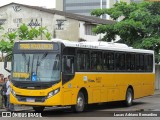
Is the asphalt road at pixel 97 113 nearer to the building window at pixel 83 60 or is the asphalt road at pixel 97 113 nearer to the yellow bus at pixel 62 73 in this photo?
the yellow bus at pixel 62 73

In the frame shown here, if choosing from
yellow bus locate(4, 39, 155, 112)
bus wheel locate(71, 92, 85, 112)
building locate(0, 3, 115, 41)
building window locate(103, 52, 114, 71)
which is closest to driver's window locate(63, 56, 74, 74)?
yellow bus locate(4, 39, 155, 112)

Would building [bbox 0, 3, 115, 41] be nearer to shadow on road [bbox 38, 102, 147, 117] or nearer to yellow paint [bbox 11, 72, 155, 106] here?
yellow paint [bbox 11, 72, 155, 106]

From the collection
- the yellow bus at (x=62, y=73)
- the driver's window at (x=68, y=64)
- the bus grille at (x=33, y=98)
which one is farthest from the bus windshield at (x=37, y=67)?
the bus grille at (x=33, y=98)

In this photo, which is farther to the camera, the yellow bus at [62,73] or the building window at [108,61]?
the building window at [108,61]

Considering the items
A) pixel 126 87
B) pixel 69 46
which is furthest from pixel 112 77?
pixel 69 46

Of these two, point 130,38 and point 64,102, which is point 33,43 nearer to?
point 64,102

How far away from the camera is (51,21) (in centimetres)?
5175

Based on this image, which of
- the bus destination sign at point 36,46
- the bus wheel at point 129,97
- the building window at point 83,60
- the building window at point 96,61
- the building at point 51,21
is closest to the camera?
the bus destination sign at point 36,46

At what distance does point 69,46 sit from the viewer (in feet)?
60.5

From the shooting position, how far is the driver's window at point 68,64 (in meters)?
18.0

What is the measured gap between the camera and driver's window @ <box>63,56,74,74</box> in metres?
18.0

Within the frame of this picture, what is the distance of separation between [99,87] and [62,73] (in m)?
3.53

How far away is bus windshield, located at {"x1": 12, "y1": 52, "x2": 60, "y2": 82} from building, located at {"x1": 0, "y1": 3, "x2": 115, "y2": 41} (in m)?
31.1

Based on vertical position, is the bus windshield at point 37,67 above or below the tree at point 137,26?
below
